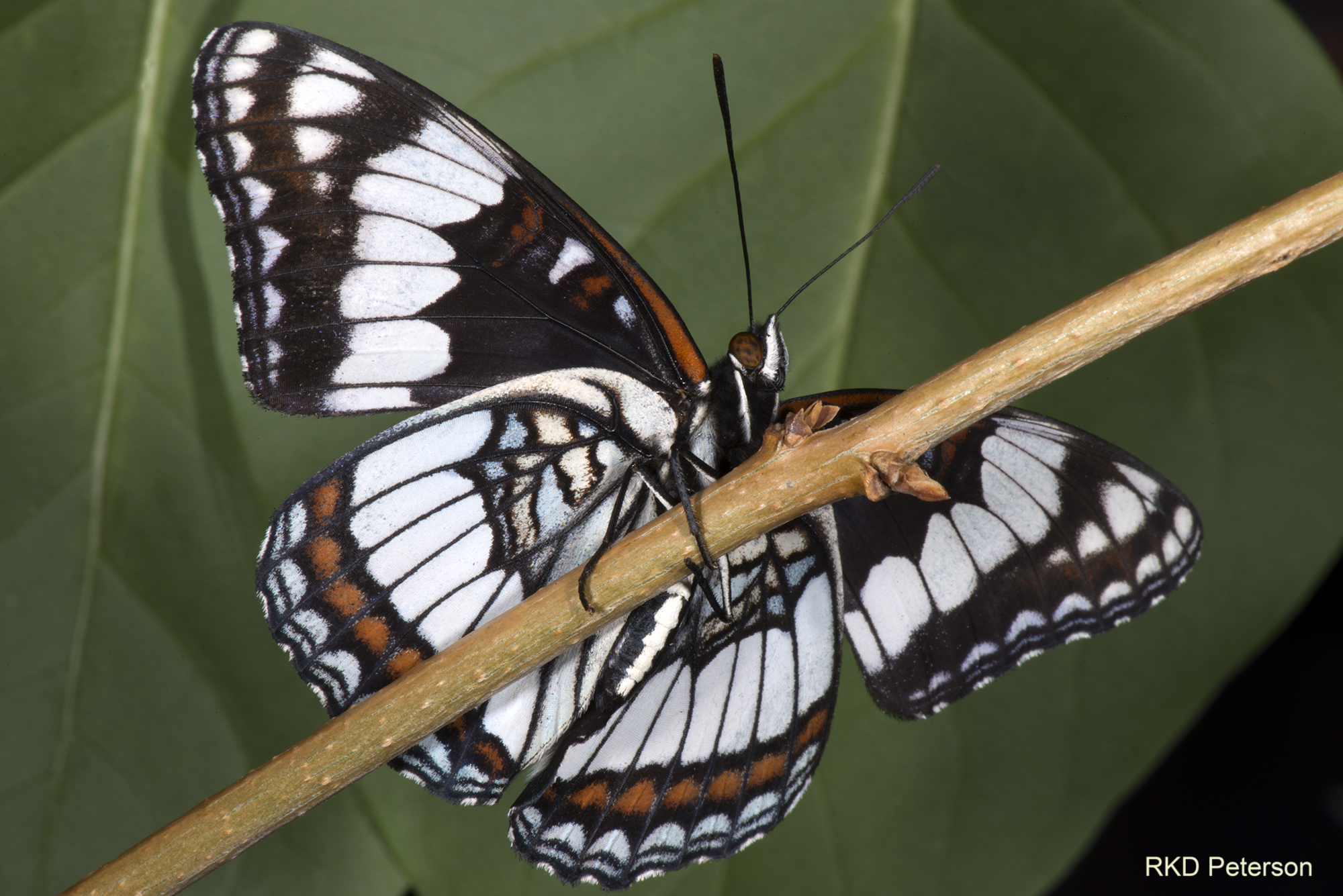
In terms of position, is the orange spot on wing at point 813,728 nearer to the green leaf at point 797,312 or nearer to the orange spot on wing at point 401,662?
the green leaf at point 797,312

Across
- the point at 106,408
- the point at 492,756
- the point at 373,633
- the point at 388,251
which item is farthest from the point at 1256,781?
the point at 106,408

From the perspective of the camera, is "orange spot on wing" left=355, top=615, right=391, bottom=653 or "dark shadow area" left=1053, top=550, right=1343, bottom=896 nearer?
"orange spot on wing" left=355, top=615, right=391, bottom=653

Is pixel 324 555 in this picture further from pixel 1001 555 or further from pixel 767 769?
pixel 1001 555

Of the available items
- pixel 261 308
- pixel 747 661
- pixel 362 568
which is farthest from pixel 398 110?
pixel 747 661

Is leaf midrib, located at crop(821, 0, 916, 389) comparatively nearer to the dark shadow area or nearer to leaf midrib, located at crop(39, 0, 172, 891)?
leaf midrib, located at crop(39, 0, 172, 891)

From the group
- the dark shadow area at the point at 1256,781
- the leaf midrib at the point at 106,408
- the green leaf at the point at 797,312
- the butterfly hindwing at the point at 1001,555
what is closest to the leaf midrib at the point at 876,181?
the green leaf at the point at 797,312

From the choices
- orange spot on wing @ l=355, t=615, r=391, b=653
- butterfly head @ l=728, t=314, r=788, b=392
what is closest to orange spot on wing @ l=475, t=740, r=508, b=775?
orange spot on wing @ l=355, t=615, r=391, b=653
